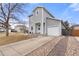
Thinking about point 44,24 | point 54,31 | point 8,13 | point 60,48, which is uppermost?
point 8,13

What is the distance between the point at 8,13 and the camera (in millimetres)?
2896

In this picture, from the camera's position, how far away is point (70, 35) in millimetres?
2887

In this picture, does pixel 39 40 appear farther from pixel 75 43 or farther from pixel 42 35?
pixel 75 43

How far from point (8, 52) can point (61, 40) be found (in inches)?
33.0

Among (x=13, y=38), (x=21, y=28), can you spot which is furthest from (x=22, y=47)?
(x=21, y=28)

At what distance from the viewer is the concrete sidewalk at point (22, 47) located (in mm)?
2752

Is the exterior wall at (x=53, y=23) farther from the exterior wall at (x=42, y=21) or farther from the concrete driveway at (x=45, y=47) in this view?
the concrete driveway at (x=45, y=47)

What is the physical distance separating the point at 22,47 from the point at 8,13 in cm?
58

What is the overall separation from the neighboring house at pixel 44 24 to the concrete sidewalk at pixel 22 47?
0.43 feet

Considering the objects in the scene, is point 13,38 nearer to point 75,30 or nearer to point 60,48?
point 60,48

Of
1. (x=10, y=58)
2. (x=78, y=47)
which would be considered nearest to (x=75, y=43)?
(x=78, y=47)

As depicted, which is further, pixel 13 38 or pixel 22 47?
pixel 13 38

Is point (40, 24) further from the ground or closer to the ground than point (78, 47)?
further from the ground

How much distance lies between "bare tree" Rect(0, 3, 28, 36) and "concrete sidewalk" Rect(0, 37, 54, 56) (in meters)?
0.24
